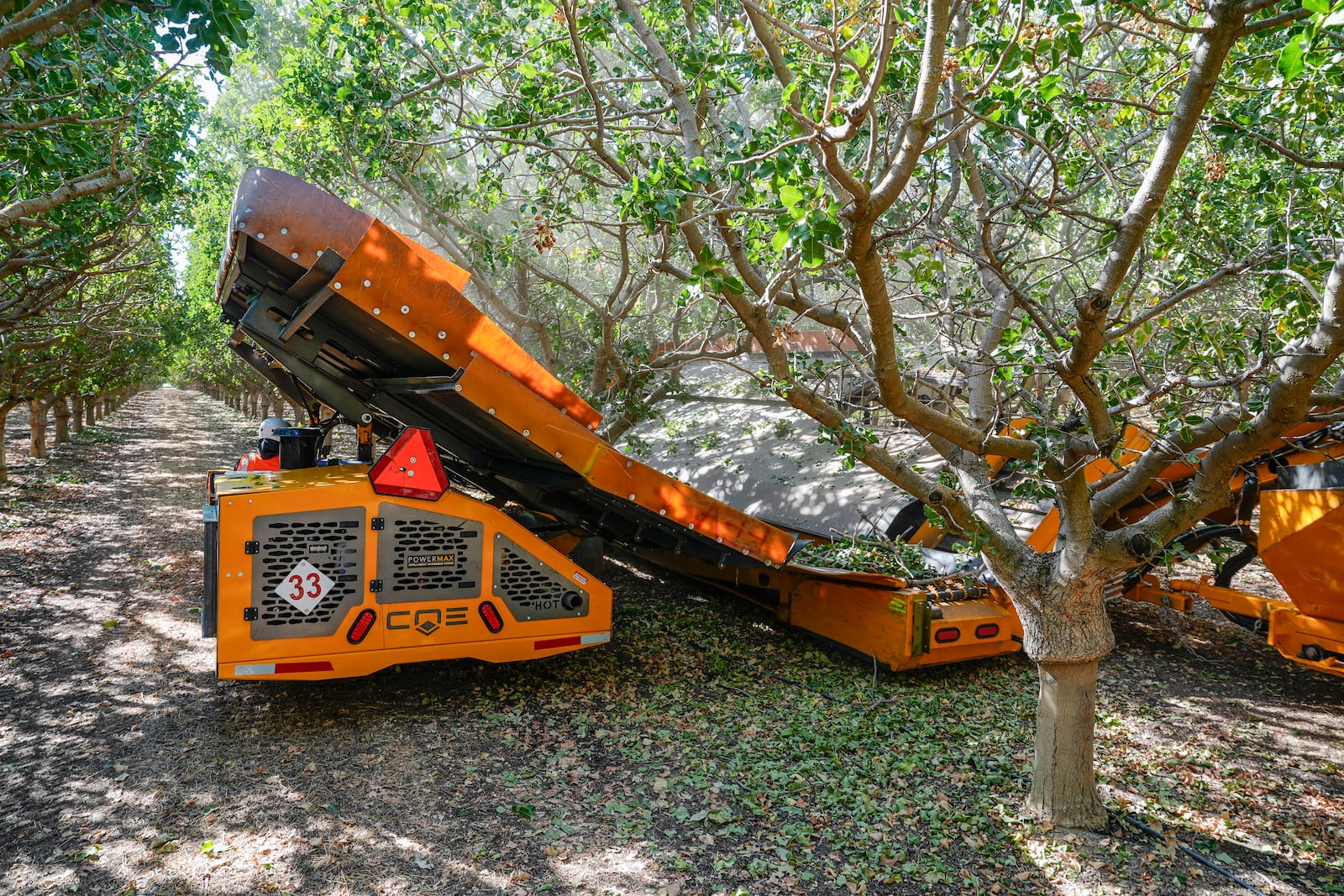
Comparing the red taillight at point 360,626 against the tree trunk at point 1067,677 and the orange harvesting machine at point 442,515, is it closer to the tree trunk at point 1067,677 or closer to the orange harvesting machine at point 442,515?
the orange harvesting machine at point 442,515

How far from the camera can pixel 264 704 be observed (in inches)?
221

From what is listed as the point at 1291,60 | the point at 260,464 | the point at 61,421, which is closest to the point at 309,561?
the point at 260,464

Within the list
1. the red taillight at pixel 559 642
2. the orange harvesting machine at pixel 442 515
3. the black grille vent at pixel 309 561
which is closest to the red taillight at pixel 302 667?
the orange harvesting machine at pixel 442 515

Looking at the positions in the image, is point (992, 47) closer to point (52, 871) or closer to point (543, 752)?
point (543, 752)

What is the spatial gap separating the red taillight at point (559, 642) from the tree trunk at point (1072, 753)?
3.20 metres

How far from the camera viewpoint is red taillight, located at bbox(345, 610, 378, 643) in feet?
16.9

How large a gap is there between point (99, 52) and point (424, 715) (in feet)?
21.1

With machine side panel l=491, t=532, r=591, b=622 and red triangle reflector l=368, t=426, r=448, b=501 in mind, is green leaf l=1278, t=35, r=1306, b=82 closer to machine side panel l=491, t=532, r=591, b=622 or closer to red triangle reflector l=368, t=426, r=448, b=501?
red triangle reflector l=368, t=426, r=448, b=501

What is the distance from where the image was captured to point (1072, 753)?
4.37m

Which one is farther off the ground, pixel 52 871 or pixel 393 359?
pixel 393 359

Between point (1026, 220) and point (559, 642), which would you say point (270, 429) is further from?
point (1026, 220)

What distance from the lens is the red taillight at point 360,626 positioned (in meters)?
5.15

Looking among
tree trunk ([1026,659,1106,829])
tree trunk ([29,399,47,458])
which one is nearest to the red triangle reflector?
tree trunk ([1026,659,1106,829])

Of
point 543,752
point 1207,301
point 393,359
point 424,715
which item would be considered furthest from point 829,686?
point 1207,301
